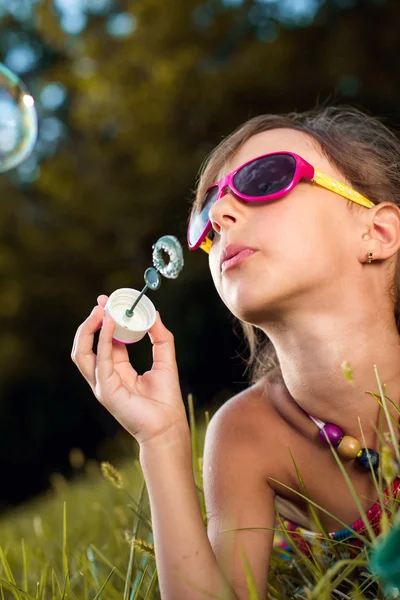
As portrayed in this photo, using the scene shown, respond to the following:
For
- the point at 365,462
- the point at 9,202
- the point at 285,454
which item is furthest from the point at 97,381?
the point at 9,202

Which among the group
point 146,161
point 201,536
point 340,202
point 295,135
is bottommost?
point 201,536

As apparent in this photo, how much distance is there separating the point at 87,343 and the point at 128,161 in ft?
35.7

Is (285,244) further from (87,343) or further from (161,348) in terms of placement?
(87,343)

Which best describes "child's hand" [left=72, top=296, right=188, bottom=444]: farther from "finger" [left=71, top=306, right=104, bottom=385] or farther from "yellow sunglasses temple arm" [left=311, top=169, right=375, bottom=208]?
"yellow sunglasses temple arm" [left=311, top=169, right=375, bottom=208]

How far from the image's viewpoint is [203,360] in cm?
1039

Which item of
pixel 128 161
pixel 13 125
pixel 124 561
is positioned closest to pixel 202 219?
pixel 124 561

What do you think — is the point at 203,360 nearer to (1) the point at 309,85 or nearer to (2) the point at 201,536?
(1) the point at 309,85

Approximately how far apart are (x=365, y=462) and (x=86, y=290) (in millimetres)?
11093

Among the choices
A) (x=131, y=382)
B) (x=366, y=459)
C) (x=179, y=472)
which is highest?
(x=131, y=382)

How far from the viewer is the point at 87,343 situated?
1577 mm

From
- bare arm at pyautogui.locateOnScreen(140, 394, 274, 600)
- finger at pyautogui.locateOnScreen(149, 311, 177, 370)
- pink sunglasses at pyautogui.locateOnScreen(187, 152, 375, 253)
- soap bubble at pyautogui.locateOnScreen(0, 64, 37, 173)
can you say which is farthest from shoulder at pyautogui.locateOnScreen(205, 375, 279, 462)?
soap bubble at pyautogui.locateOnScreen(0, 64, 37, 173)

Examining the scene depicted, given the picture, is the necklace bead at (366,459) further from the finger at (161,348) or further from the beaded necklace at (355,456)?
the finger at (161,348)

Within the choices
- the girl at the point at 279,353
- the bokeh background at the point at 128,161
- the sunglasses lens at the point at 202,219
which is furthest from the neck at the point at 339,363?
the bokeh background at the point at 128,161

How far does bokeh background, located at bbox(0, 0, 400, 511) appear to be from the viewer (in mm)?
9867
